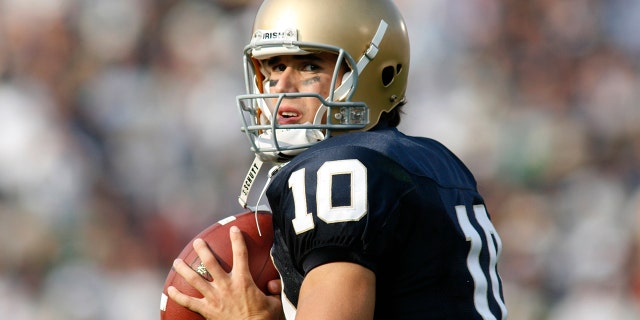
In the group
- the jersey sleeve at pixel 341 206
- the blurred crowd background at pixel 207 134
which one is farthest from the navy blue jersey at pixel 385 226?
the blurred crowd background at pixel 207 134

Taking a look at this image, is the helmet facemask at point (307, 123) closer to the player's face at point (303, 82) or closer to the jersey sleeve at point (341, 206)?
the player's face at point (303, 82)

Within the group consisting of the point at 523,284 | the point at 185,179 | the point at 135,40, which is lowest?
the point at 523,284

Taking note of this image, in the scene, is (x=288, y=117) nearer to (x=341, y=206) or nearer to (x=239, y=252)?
(x=239, y=252)

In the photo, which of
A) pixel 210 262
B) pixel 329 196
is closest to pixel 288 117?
pixel 210 262

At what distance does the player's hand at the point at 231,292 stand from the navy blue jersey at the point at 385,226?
74 mm

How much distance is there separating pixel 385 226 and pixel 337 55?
2.27 ft

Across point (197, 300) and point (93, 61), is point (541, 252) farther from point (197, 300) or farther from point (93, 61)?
point (197, 300)

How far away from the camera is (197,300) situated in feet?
7.18

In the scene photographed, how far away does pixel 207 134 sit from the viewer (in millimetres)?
5285

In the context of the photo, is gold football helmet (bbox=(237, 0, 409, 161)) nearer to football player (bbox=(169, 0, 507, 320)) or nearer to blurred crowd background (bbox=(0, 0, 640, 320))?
football player (bbox=(169, 0, 507, 320))

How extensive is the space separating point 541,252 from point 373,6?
283 cm

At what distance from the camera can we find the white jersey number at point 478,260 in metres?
2.05

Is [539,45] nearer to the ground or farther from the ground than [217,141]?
farther from the ground

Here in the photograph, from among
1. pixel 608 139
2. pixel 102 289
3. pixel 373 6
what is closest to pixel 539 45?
pixel 608 139
